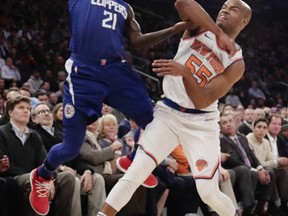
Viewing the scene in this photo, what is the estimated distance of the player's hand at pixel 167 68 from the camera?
4.08 m

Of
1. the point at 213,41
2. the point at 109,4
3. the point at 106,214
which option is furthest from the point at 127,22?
the point at 106,214

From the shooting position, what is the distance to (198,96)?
4312 mm

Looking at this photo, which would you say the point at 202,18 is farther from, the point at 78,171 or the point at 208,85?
the point at 78,171

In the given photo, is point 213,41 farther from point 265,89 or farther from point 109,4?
point 265,89

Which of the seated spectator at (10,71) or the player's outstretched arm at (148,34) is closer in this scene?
the player's outstretched arm at (148,34)

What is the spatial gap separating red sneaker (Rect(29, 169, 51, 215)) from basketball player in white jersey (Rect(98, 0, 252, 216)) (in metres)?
0.84

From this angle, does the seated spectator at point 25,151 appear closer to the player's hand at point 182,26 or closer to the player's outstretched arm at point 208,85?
the player's outstretched arm at point 208,85

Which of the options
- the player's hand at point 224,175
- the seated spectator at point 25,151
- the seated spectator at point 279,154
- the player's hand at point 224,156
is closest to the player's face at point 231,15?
the seated spectator at point 25,151

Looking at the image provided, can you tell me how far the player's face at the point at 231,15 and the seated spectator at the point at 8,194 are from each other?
2.36 meters

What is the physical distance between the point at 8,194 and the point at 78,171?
92cm

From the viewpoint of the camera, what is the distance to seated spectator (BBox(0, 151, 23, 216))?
17.7 ft

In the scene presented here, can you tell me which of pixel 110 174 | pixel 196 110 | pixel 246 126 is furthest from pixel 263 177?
pixel 196 110

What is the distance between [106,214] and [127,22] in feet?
4.95

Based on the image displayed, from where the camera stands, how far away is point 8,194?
18.2ft
